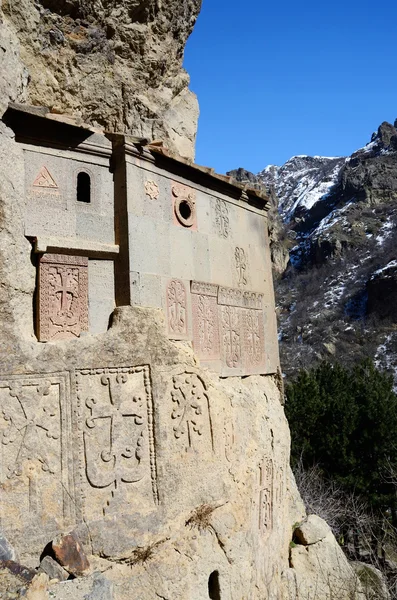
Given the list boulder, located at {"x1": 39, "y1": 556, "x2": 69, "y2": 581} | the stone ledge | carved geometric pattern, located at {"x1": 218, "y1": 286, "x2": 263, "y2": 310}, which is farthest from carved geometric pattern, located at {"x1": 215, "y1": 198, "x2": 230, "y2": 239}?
boulder, located at {"x1": 39, "y1": 556, "x2": 69, "y2": 581}

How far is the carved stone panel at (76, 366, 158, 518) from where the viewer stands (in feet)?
12.6

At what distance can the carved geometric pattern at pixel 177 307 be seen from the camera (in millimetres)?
5027

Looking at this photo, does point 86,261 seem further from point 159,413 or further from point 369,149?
point 369,149

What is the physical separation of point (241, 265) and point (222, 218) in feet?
1.96

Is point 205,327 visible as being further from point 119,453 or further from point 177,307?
point 119,453

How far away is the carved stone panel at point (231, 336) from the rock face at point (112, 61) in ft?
7.37

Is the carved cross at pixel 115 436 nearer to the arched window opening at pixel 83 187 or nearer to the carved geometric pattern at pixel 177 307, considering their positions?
the carved geometric pattern at pixel 177 307

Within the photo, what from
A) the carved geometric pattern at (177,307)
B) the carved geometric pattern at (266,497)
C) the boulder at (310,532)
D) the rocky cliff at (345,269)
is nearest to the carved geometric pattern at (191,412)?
the carved geometric pattern at (177,307)

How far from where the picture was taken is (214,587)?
4.46 metres

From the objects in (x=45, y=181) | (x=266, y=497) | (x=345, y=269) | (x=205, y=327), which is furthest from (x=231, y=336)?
(x=345, y=269)

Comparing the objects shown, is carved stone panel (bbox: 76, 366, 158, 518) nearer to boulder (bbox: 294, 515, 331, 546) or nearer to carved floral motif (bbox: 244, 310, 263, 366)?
carved floral motif (bbox: 244, 310, 263, 366)

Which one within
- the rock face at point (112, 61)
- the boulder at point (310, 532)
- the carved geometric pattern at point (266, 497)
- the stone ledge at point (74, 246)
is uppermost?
the rock face at point (112, 61)

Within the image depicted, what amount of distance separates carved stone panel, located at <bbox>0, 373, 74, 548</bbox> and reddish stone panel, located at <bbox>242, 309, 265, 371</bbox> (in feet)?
8.53

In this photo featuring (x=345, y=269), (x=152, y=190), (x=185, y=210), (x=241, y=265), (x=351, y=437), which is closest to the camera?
(x=152, y=190)
